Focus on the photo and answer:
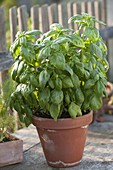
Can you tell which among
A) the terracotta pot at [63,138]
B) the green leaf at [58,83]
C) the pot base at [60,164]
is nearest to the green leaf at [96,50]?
the green leaf at [58,83]

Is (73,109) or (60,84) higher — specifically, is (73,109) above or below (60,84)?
below

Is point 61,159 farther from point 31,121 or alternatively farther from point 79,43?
point 79,43

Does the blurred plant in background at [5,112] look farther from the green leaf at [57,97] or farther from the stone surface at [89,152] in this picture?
A: the green leaf at [57,97]

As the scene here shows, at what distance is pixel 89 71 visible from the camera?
346 centimetres

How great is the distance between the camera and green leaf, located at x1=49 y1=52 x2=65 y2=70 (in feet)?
10.8

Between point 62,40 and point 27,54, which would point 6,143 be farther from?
point 62,40

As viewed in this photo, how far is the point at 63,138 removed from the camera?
11.6ft

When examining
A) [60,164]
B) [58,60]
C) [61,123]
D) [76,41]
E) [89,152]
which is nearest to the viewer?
[58,60]

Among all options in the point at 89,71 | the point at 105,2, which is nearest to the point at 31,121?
the point at 89,71

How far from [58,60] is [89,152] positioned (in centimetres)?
102

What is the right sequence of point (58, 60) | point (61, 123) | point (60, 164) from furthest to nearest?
1. point (60, 164)
2. point (61, 123)
3. point (58, 60)

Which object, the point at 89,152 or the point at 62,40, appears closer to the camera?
the point at 62,40

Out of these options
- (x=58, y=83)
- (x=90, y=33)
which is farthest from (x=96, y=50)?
(x=58, y=83)

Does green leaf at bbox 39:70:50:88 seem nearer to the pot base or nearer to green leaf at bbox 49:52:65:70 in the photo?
green leaf at bbox 49:52:65:70
